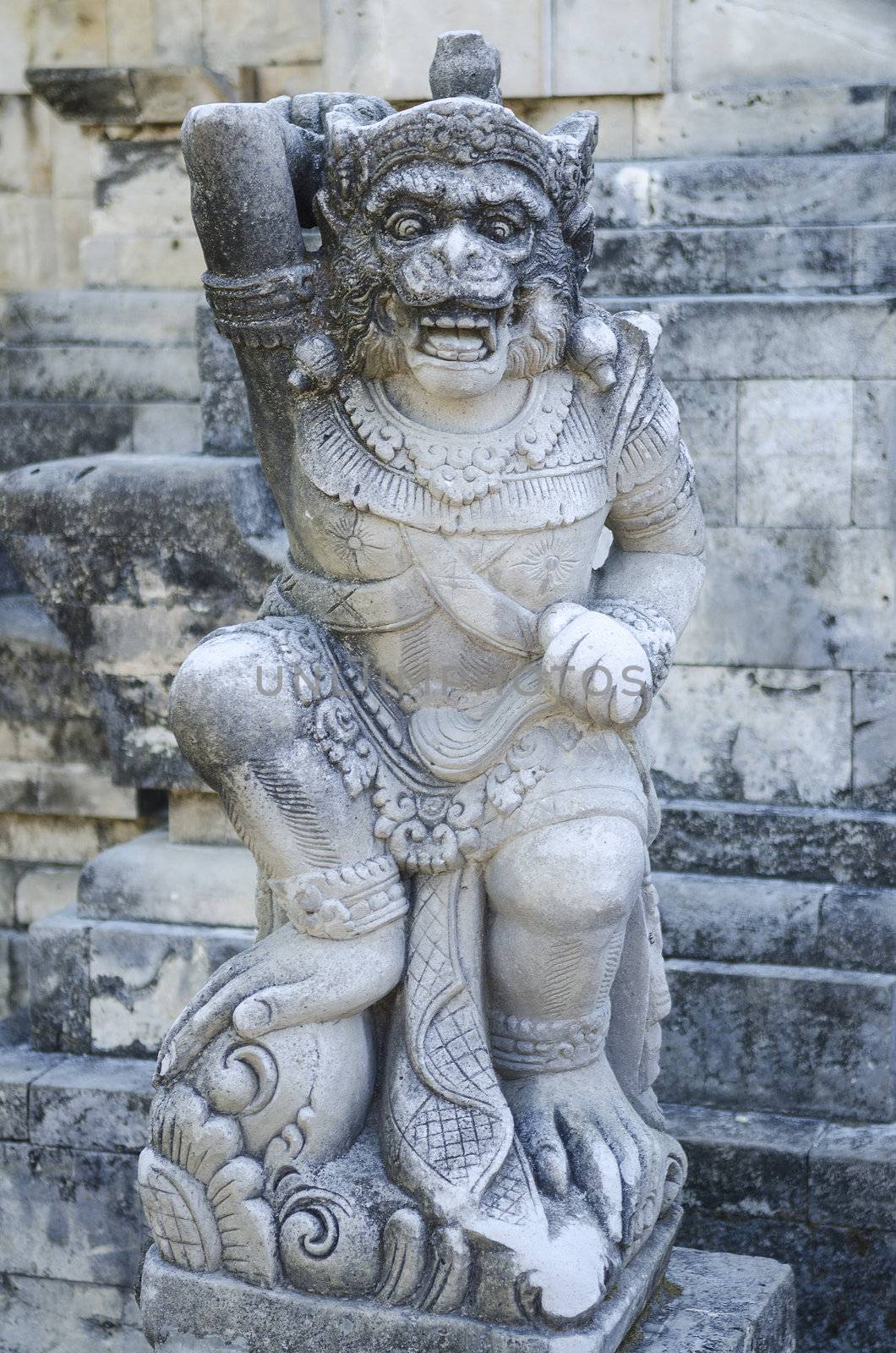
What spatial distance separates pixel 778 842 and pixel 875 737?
35 centimetres

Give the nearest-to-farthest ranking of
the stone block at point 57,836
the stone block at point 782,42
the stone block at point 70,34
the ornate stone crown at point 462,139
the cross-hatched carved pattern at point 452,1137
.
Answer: the ornate stone crown at point 462,139, the cross-hatched carved pattern at point 452,1137, the stone block at point 782,42, the stone block at point 57,836, the stone block at point 70,34

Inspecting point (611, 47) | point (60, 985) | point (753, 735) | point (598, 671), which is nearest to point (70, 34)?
point (611, 47)

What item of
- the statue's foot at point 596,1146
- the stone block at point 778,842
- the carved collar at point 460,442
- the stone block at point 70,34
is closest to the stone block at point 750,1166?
the stone block at point 778,842

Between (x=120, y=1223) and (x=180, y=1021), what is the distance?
1.58 m

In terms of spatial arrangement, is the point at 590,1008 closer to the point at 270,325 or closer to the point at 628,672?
the point at 628,672

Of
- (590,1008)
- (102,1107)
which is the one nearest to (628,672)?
(590,1008)

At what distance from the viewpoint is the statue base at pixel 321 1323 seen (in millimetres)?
3164

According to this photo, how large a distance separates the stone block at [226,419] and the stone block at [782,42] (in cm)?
144

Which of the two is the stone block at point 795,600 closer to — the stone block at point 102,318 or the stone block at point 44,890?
the stone block at point 102,318

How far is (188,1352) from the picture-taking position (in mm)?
3332

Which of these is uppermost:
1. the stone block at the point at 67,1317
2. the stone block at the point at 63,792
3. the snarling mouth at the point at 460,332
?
the snarling mouth at the point at 460,332

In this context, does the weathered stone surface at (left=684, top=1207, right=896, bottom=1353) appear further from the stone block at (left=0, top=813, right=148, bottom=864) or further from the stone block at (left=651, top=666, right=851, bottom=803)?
the stone block at (left=0, top=813, right=148, bottom=864)

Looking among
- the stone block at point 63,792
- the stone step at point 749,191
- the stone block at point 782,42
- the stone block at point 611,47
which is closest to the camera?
the stone step at point 749,191

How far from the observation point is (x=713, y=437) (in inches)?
191
